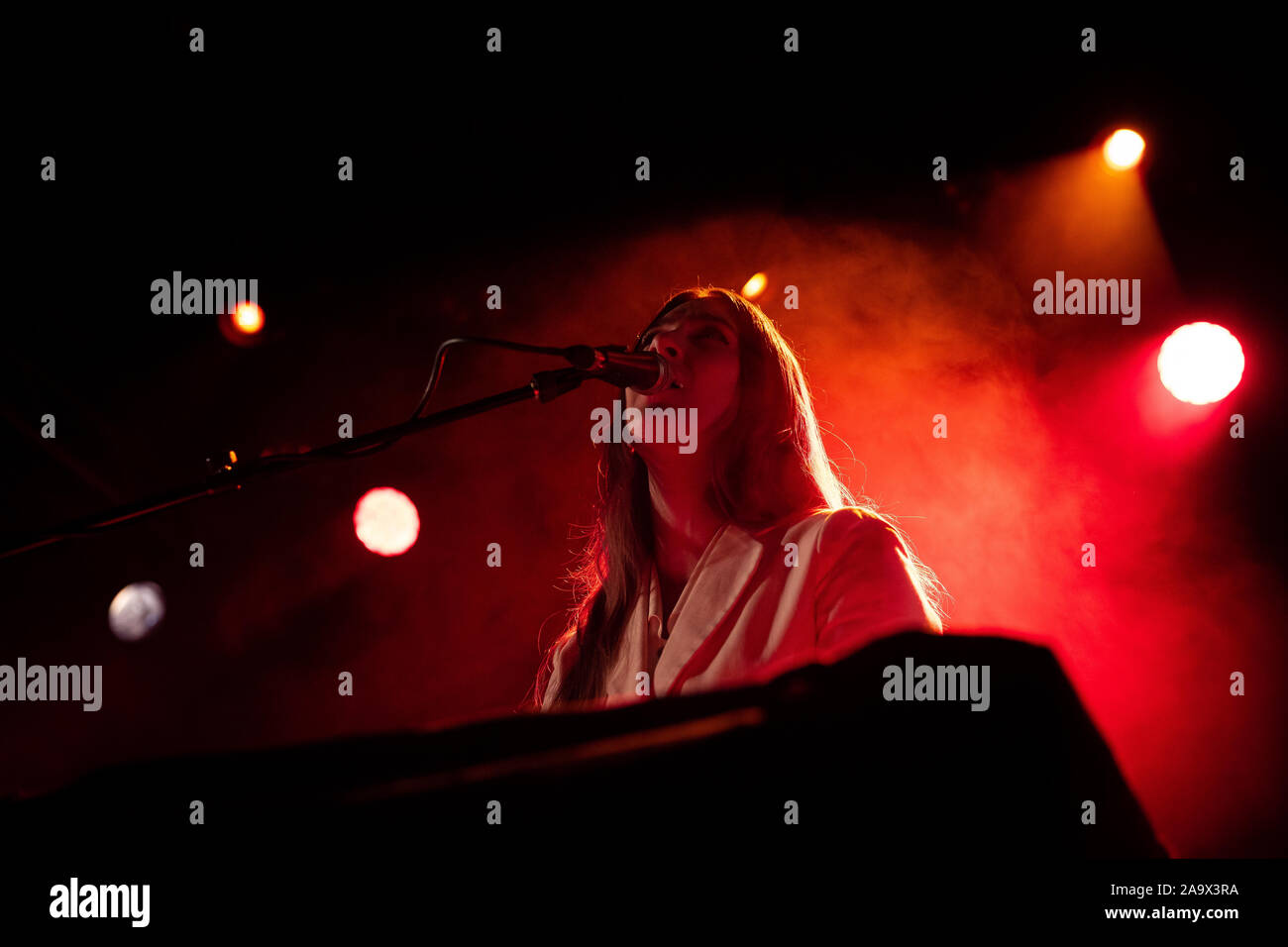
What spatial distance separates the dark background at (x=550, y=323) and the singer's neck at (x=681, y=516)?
1.47 meters

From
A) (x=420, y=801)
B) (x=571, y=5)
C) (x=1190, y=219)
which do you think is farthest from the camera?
(x=1190, y=219)

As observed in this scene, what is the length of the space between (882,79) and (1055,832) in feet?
11.3

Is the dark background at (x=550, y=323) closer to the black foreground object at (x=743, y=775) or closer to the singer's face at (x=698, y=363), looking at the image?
the singer's face at (x=698, y=363)

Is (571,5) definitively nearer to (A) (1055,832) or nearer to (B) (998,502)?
(B) (998,502)

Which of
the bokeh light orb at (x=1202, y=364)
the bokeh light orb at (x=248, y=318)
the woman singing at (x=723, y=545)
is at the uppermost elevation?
the bokeh light orb at (x=248, y=318)

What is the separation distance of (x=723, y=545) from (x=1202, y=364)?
94.1 inches

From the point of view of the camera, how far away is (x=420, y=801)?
694 mm

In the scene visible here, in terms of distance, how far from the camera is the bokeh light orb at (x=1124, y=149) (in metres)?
3.58

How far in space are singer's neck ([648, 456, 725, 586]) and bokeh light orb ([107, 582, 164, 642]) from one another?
8.71 feet

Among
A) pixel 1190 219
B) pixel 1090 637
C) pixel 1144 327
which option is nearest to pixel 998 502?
pixel 1090 637

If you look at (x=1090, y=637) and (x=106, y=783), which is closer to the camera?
(x=106, y=783)

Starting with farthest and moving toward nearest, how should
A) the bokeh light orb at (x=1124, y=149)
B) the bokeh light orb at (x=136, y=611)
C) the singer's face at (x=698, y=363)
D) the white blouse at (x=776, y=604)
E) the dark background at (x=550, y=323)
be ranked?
the bokeh light orb at (x=136, y=611), the bokeh light orb at (x=1124, y=149), the dark background at (x=550, y=323), the singer's face at (x=698, y=363), the white blouse at (x=776, y=604)

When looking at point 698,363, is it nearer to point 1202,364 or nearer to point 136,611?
point 1202,364

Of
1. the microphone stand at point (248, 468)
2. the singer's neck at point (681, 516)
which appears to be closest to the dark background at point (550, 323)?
the singer's neck at point (681, 516)
